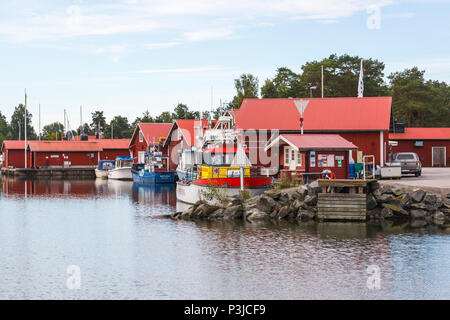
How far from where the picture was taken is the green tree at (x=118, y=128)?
14912cm

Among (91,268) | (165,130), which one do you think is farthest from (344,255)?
(165,130)

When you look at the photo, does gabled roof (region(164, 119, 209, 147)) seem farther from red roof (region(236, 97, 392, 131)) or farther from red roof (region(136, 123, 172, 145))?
red roof (region(236, 97, 392, 131))

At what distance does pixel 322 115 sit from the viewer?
5369 cm

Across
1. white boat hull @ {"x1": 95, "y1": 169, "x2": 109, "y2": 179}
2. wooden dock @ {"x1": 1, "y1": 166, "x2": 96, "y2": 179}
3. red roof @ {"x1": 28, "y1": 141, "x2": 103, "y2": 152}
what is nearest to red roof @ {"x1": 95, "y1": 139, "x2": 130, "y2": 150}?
red roof @ {"x1": 28, "y1": 141, "x2": 103, "y2": 152}

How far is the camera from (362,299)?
17.5 meters

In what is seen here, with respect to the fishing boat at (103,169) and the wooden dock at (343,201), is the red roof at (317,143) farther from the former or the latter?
the fishing boat at (103,169)

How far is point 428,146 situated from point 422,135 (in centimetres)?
138

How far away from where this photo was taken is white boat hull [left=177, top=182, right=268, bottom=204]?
3725 cm

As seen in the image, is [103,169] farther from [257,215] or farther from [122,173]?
[257,215]

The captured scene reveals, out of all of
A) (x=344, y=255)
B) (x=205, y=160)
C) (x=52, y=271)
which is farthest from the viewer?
(x=205, y=160)

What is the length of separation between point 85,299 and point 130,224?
15282 mm

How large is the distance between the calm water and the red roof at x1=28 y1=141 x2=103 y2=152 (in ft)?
199

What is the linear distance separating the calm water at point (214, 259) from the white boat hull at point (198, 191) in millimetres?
3963
